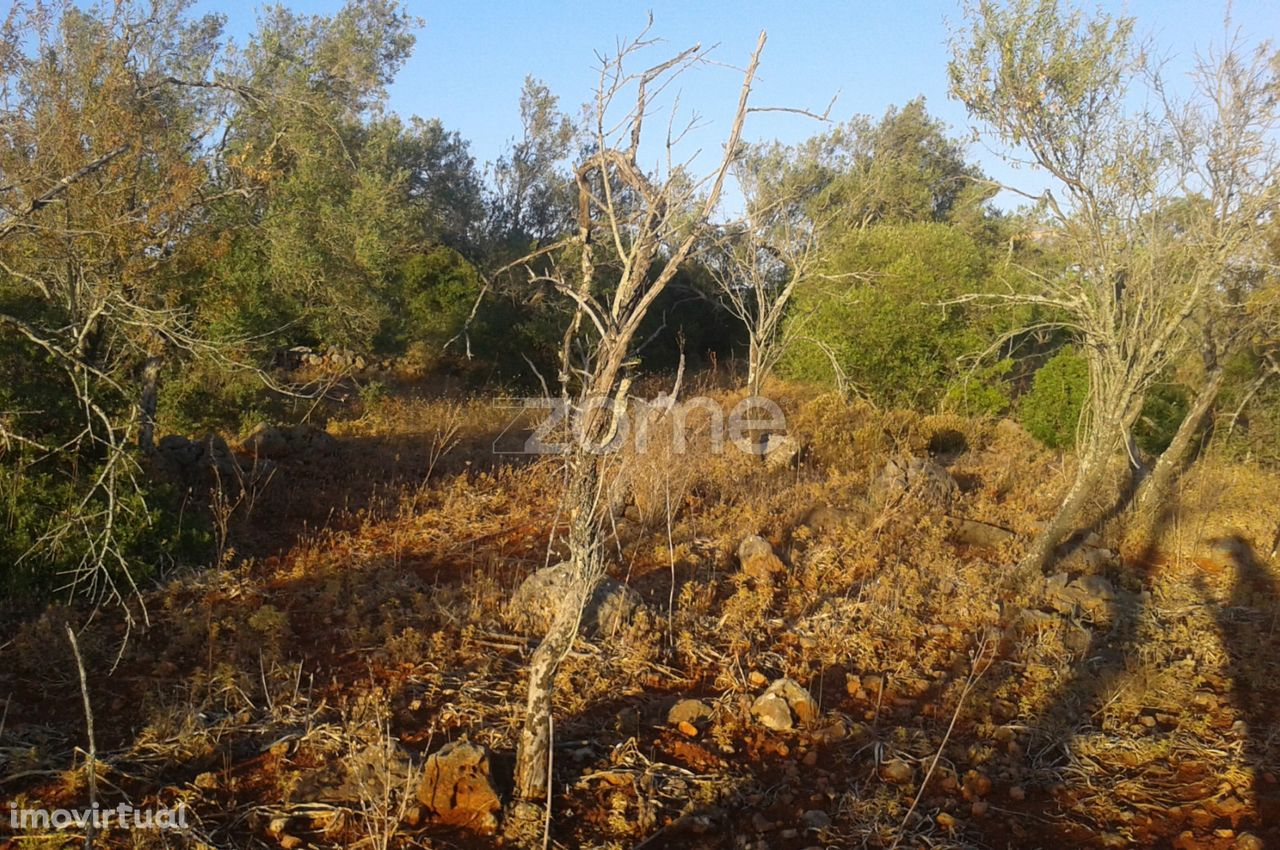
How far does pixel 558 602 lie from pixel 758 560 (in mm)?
1948

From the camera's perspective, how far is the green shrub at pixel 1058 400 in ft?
39.2

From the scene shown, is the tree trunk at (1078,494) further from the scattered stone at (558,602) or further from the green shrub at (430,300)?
the green shrub at (430,300)

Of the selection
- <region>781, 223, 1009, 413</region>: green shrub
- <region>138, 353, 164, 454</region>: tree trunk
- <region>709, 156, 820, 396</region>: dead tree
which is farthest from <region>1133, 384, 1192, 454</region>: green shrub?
<region>138, 353, 164, 454</region>: tree trunk

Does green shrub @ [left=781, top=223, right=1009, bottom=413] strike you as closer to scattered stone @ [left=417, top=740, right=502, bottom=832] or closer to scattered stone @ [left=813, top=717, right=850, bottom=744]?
scattered stone @ [left=813, top=717, right=850, bottom=744]

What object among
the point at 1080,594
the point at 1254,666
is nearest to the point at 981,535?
the point at 1080,594

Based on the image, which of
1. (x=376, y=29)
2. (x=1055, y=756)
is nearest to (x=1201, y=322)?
(x=1055, y=756)

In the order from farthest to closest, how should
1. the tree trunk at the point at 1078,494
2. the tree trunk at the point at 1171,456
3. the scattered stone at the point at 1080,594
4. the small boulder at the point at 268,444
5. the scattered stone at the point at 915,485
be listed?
the tree trunk at the point at 1171,456
the small boulder at the point at 268,444
the scattered stone at the point at 915,485
the tree trunk at the point at 1078,494
the scattered stone at the point at 1080,594

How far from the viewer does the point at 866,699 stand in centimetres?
495

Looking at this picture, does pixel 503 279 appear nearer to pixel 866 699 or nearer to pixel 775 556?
pixel 775 556

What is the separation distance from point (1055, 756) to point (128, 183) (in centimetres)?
760

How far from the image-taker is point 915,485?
28.8 feet

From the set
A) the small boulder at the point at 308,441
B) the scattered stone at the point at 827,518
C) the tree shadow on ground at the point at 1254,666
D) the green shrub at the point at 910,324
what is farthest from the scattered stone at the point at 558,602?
the green shrub at the point at 910,324

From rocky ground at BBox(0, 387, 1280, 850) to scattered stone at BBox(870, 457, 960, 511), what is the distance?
0.07 meters

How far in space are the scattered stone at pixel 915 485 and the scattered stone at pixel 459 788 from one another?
565cm
